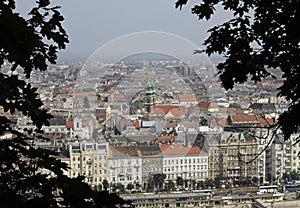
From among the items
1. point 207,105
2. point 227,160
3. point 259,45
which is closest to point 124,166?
point 227,160

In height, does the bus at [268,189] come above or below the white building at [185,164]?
below

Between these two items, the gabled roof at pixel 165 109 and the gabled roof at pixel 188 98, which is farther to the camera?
the gabled roof at pixel 188 98

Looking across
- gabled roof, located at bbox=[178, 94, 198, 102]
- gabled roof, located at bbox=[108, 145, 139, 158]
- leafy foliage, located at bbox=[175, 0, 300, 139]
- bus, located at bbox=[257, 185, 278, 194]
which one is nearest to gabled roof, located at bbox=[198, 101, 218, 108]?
gabled roof, located at bbox=[178, 94, 198, 102]

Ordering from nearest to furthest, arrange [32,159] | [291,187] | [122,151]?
[32,159] < [291,187] < [122,151]

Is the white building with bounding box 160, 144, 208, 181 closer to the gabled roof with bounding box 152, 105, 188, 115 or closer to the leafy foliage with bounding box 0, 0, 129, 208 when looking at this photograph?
the gabled roof with bounding box 152, 105, 188, 115

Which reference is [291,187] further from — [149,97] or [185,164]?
[149,97]

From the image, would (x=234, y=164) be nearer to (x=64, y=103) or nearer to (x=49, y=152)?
(x=64, y=103)

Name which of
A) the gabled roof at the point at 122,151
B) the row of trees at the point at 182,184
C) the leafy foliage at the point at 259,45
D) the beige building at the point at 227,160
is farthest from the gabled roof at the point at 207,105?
the leafy foliage at the point at 259,45

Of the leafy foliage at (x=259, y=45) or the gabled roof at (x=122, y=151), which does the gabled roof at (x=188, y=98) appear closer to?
the gabled roof at (x=122, y=151)
